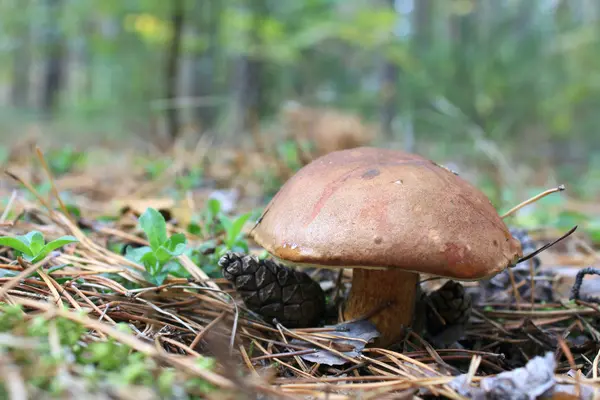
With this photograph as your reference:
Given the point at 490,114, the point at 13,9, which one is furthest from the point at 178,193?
the point at 13,9

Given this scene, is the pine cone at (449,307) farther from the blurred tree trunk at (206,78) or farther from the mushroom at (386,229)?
the blurred tree trunk at (206,78)

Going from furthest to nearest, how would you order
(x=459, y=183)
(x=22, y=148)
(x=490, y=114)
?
(x=490, y=114) → (x=22, y=148) → (x=459, y=183)

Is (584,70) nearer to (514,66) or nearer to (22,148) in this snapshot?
(514,66)

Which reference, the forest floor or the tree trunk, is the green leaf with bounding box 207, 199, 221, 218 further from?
the tree trunk

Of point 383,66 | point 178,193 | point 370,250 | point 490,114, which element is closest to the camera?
point 370,250

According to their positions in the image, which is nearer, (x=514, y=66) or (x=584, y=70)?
(x=514, y=66)

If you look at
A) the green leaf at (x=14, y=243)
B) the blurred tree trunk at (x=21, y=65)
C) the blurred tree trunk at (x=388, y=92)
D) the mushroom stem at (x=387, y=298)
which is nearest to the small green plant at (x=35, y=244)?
the green leaf at (x=14, y=243)

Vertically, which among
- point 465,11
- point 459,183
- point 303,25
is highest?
point 465,11
